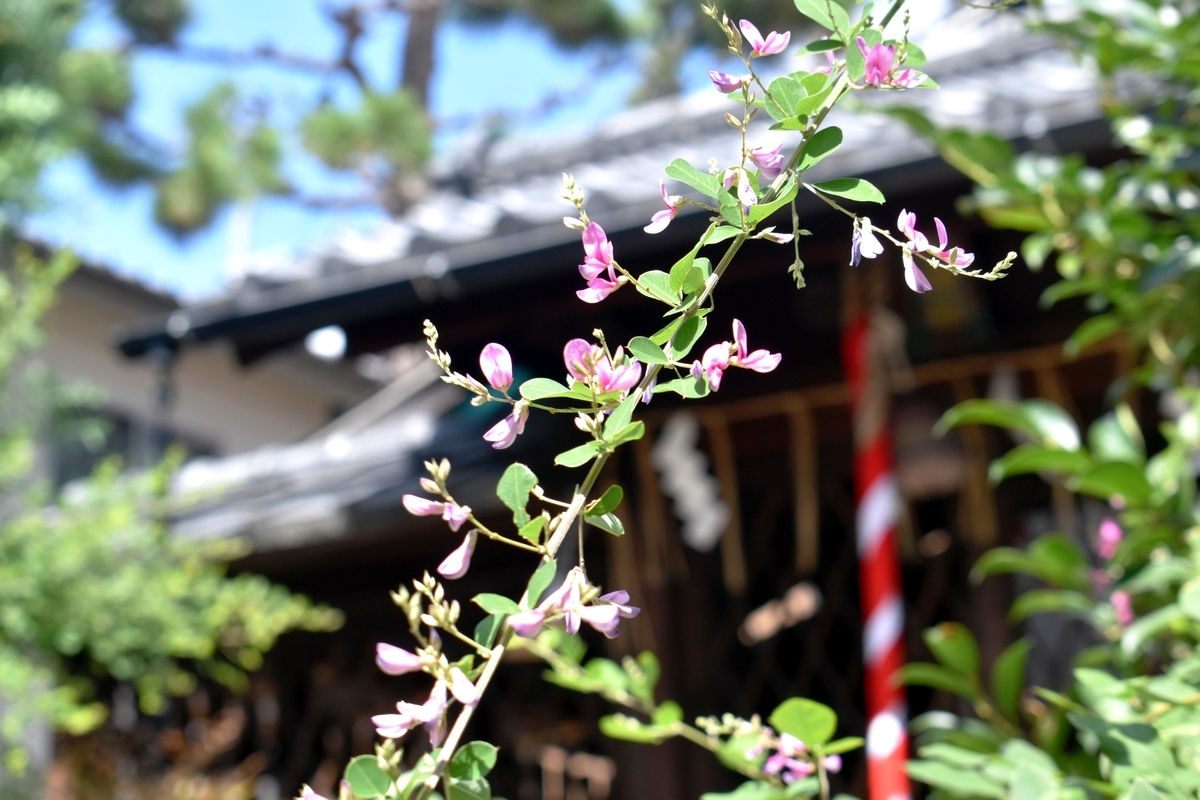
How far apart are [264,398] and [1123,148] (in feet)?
25.3

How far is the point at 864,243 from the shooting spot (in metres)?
0.58

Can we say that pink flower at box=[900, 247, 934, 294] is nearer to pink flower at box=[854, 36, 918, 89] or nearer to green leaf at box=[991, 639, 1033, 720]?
pink flower at box=[854, 36, 918, 89]

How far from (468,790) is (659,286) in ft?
0.95

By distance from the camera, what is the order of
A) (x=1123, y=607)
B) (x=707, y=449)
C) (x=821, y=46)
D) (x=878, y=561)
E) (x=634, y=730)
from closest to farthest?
(x=821, y=46)
(x=634, y=730)
(x=1123, y=607)
(x=878, y=561)
(x=707, y=449)

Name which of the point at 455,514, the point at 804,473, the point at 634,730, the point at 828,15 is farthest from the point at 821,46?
the point at 804,473

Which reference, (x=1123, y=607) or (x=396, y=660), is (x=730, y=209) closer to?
(x=396, y=660)

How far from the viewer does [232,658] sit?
12.9 ft

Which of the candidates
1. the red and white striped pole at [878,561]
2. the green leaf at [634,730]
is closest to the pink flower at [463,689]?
the green leaf at [634,730]

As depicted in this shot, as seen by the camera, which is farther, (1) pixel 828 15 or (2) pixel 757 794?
(2) pixel 757 794

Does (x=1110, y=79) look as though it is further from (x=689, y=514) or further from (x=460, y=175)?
(x=460, y=175)

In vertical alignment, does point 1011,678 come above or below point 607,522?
below

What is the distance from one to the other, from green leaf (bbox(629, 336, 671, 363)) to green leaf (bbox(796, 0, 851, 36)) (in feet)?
0.73

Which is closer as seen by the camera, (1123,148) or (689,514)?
(1123,148)

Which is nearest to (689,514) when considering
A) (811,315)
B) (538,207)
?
(811,315)
